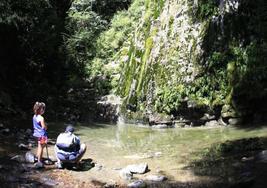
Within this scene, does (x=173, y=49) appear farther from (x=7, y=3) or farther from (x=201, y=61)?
(x=7, y=3)

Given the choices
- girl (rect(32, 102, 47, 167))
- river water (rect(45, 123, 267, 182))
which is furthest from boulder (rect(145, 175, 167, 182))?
girl (rect(32, 102, 47, 167))

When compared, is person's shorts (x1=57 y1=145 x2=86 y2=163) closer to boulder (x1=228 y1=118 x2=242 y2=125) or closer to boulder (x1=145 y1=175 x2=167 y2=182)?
boulder (x1=145 y1=175 x2=167 y2=182)

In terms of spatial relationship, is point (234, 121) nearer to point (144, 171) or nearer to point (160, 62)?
point (160, 62)

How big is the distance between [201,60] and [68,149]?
8.58 m

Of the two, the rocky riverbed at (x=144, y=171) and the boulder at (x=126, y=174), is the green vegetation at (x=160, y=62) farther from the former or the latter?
the boulder at (x=126, y=174)

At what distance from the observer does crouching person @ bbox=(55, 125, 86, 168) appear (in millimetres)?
10820

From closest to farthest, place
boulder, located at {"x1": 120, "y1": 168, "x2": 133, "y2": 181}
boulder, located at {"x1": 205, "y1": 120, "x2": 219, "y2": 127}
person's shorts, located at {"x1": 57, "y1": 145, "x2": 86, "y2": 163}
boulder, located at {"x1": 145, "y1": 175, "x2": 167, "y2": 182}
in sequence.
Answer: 1. boulder, located at {"x1": 145, "y1": 175, "x2": 167, "y2": 182}
2. boulder, located at {"x1": 120, "y1": 168, "x2": 133, "y2": 181}
3. person's shorts, located at {"x1": 57, "y1": 145, "x2": 86, "y2": 163}
4. boulder, located at {"x1": 205, "y1": 120, "x2": 219, "y2": 127}

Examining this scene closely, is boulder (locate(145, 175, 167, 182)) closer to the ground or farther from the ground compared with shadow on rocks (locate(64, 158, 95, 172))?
closer to the ground

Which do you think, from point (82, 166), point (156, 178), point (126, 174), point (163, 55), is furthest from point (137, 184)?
point (163, 55)

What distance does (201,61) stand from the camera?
17.9m

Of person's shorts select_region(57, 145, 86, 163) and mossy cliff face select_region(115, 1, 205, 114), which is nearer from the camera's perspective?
person's shorts select_region(57, 145, 86, 163)

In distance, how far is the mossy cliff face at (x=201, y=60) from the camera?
16.4m

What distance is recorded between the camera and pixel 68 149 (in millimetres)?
10859

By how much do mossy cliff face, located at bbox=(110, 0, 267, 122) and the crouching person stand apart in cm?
715
